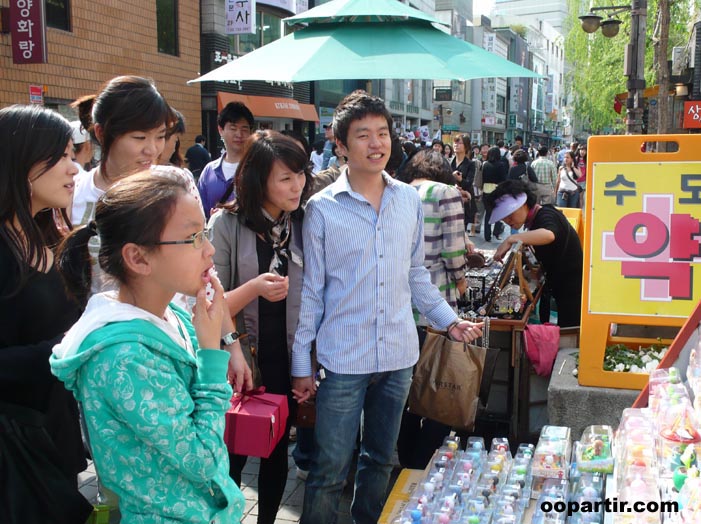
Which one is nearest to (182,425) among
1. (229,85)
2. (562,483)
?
(562,483)

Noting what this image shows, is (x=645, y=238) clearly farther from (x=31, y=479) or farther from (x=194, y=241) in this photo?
(x=31, y=479)

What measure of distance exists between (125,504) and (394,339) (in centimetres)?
134

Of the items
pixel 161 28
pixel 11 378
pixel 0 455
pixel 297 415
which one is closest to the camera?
pixel 0 455

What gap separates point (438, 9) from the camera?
5347 centimetres

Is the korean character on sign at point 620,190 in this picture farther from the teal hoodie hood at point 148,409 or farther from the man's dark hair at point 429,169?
the teal hoodie hood at point 148,409

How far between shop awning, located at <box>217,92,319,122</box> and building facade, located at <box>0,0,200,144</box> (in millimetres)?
1115

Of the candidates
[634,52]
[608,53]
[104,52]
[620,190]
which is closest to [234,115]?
[620,190]

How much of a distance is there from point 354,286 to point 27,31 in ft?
34.5

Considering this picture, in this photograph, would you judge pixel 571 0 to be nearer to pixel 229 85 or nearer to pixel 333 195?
pixel 229 85

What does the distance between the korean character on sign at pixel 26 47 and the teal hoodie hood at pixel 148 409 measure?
35.9 ft

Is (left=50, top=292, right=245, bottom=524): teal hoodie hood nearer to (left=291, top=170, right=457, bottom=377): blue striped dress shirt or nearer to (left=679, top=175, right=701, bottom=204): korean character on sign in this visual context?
(left=291, top=170, right=457, bottom=377): blue striped dress shirt

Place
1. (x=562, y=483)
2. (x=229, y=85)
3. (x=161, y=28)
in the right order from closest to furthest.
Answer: (x=562, y=483) < (x=161, y=28) < (x=229, y=85)

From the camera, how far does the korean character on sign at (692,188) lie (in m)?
3.19

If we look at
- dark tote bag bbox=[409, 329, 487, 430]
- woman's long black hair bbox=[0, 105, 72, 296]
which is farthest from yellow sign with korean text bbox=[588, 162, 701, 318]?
woman's long black hair bbox=[0, 105, 72, 296]
